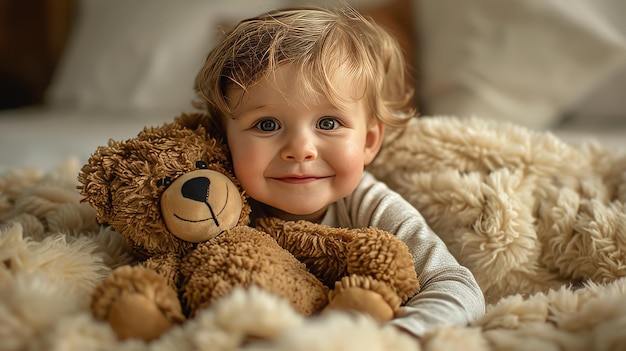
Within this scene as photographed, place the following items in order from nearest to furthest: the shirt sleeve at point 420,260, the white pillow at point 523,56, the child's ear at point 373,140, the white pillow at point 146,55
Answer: the shirt sleeve at point 420,260 → the child's ear at point 373,140 → the white pillow at point 523,56 → the white pillow at point 146,55

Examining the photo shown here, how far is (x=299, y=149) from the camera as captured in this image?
0.81 meters

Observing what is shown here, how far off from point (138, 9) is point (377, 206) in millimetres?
1547

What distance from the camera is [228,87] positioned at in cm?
87

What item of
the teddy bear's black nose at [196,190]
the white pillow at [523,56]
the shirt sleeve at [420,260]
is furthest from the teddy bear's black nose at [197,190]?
the white pillow at [523,56]

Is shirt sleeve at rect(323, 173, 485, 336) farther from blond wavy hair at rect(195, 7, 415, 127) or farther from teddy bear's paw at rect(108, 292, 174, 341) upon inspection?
teddy bear's paw at rect(108, 292, 174, 341)

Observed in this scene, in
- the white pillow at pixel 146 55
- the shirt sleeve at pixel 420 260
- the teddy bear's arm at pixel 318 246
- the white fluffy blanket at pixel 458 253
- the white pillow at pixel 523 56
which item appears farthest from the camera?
the white pillow at pixel 146 55

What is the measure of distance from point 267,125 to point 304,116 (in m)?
0.06

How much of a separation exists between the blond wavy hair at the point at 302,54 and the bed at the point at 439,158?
0.76 ft

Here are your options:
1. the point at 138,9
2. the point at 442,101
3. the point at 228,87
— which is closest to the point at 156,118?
the point at 138,9

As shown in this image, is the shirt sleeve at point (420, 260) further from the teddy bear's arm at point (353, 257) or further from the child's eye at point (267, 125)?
the child's eye at point (267, 125)

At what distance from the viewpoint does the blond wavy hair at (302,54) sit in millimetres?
823

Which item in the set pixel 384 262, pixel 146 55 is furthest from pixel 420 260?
pixel 146 55

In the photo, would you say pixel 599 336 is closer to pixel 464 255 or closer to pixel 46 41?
pixel 464 255

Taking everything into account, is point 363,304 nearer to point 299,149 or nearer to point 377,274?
point 377,274
